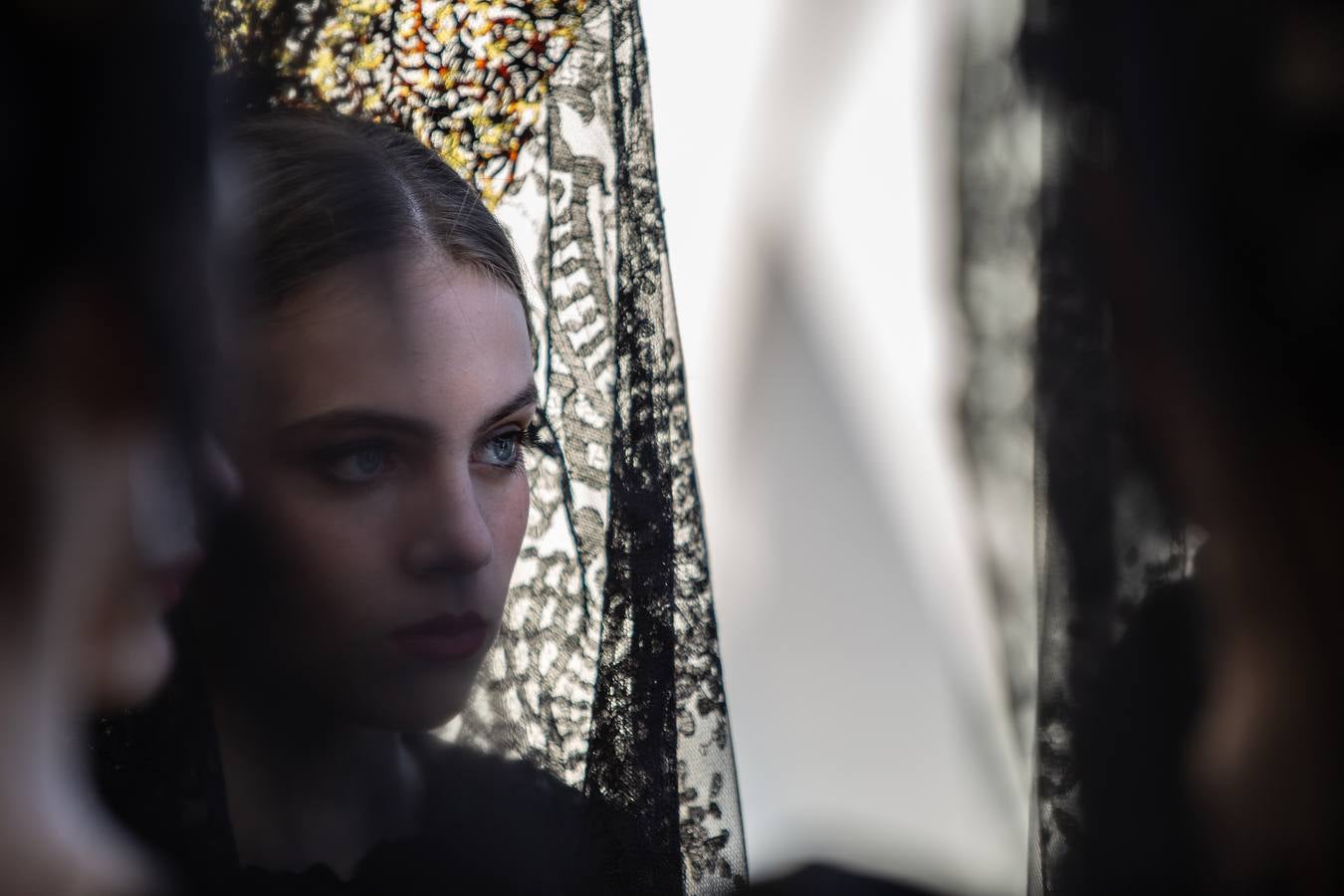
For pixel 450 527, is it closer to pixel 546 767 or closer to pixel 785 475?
pixel 546 767

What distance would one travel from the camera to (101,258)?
1.79ft

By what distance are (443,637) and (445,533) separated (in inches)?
4.0

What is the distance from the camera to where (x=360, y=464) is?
0.83m

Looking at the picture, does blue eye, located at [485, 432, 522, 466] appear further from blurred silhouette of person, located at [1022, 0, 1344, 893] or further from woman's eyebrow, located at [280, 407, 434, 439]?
blurred silhouette of person, located at [1022, 0, 1344, 893]

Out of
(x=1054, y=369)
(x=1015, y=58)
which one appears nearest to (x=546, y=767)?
(x=1054, y=369)

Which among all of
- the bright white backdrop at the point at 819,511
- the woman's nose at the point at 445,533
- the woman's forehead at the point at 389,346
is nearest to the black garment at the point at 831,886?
the bright white backdrop at the point at 819,511

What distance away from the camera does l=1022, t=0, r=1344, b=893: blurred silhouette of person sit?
0.48 m

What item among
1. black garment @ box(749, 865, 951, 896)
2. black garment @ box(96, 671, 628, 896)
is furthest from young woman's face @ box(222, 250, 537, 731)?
black garment @ box(749, 865, 951, 896)

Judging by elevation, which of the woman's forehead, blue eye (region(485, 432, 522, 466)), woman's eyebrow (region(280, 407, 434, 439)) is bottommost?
blue eye (region(485, 432, 522, 466))

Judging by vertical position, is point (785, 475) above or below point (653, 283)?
below

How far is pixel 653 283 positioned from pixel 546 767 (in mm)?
474

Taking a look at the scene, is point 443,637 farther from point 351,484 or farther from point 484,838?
point 484,838

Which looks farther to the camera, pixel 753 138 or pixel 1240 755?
pixel 753 138

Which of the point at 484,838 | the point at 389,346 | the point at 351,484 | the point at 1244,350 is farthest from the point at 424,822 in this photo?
the point at 1244,350
